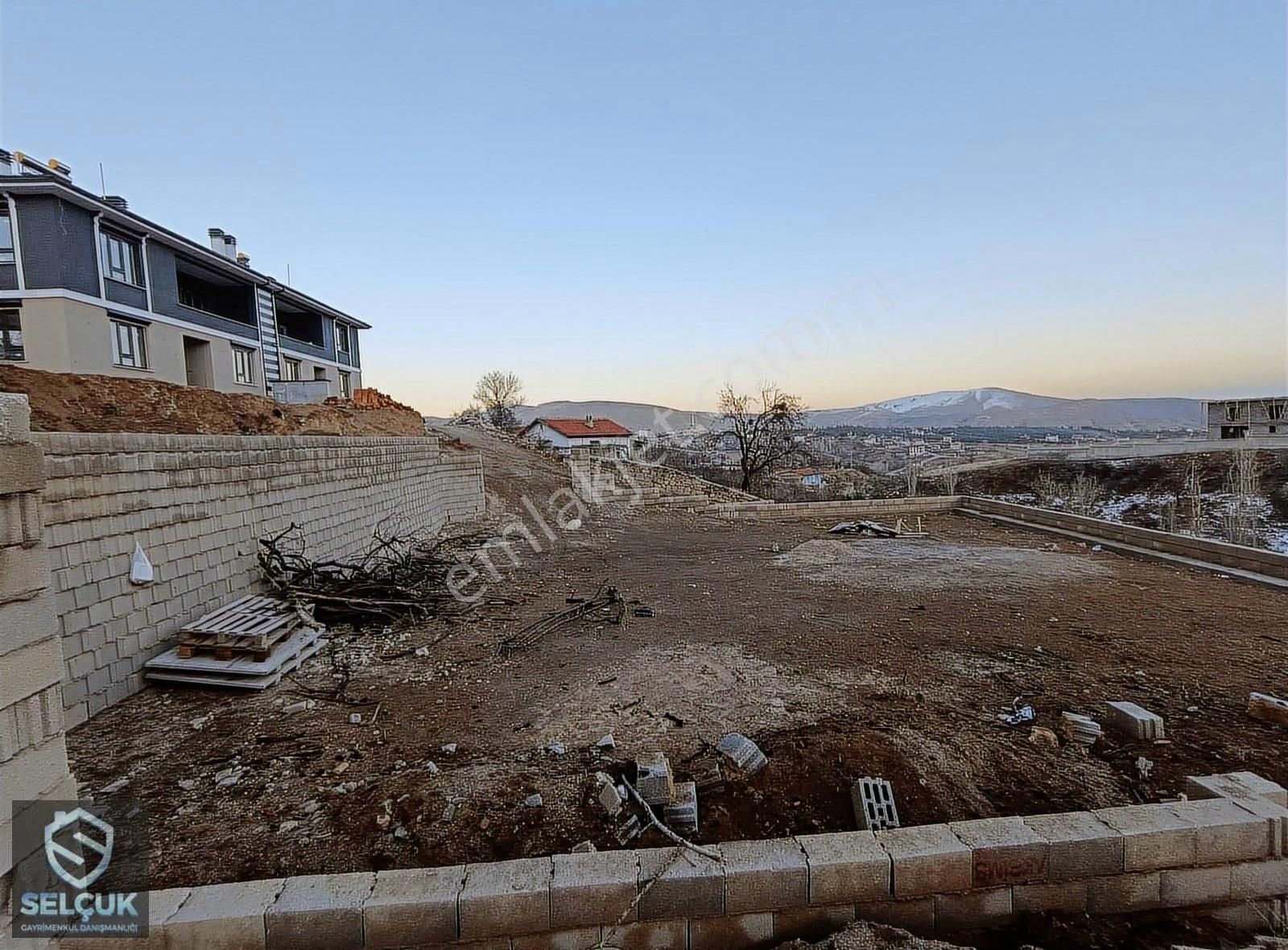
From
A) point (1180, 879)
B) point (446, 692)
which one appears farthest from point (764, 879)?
point (446, 692)

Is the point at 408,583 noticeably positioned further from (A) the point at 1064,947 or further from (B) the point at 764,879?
(A) the point at 1064,947

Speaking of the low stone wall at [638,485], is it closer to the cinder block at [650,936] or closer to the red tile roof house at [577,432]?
the red tile roof house at [577,432]

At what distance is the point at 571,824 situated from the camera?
253 centimetres

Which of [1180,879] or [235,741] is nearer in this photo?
[1180,879]

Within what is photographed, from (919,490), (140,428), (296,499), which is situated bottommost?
(919,490)

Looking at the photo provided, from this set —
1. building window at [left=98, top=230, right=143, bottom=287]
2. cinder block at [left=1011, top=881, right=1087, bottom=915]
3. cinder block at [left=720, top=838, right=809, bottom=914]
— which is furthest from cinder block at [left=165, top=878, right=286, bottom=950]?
building window at [left=98, top=230, right=143, bottom=287]

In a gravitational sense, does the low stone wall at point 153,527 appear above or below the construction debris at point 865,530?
above

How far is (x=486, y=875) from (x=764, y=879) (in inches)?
39.4

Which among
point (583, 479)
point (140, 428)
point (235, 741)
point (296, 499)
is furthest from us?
point (583, 479)

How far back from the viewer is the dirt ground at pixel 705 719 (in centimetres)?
256

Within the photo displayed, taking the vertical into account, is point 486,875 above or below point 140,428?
below

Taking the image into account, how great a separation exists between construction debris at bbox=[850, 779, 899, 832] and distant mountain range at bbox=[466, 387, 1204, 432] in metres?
30.8

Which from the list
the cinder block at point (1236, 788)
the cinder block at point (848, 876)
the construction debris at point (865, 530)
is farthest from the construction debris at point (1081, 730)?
the construction debris at point (865, 530)

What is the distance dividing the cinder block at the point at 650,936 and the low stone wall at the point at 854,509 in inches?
462
